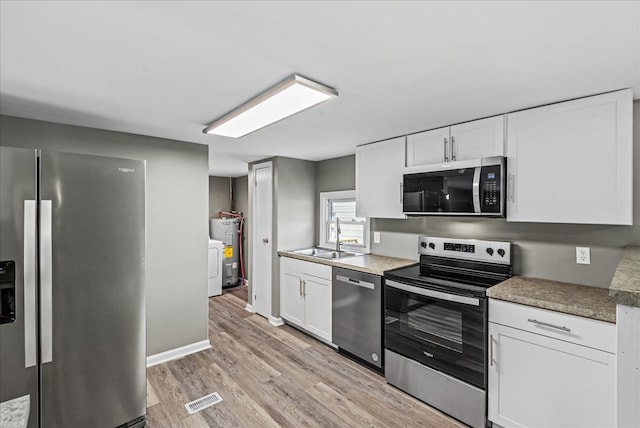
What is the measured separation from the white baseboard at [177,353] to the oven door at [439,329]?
1954 mm

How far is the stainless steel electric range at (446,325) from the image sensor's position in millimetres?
2064

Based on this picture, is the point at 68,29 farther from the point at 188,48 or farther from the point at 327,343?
the point at 327,343

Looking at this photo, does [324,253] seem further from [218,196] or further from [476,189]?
[218,196]

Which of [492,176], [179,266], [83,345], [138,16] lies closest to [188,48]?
[138,16]

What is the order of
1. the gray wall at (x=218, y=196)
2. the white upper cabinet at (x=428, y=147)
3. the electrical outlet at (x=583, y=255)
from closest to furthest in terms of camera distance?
the electrical outlet at (x=583, y=255) < the white upper cabinet at (x=428, y=147) < the gray wall at (x=218, y=196)

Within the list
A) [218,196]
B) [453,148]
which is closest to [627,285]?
[453,148]

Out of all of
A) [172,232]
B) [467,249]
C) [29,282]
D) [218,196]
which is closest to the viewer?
[29,282]

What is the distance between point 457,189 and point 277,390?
2201mm

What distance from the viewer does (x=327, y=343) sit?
11.1ft

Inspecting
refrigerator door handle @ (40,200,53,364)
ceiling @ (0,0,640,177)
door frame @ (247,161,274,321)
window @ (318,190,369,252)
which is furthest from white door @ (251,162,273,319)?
refrigerator door handle @ (40,200,53,364)

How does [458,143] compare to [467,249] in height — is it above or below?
above

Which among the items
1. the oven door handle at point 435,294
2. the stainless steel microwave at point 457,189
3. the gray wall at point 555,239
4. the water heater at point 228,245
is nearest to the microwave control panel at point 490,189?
the stainless steel microwave at point 457,189

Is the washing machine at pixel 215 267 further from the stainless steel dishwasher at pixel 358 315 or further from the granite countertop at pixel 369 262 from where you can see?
the stainless steel dishwasher at pixel 358 315

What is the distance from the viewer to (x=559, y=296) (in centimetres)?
188
